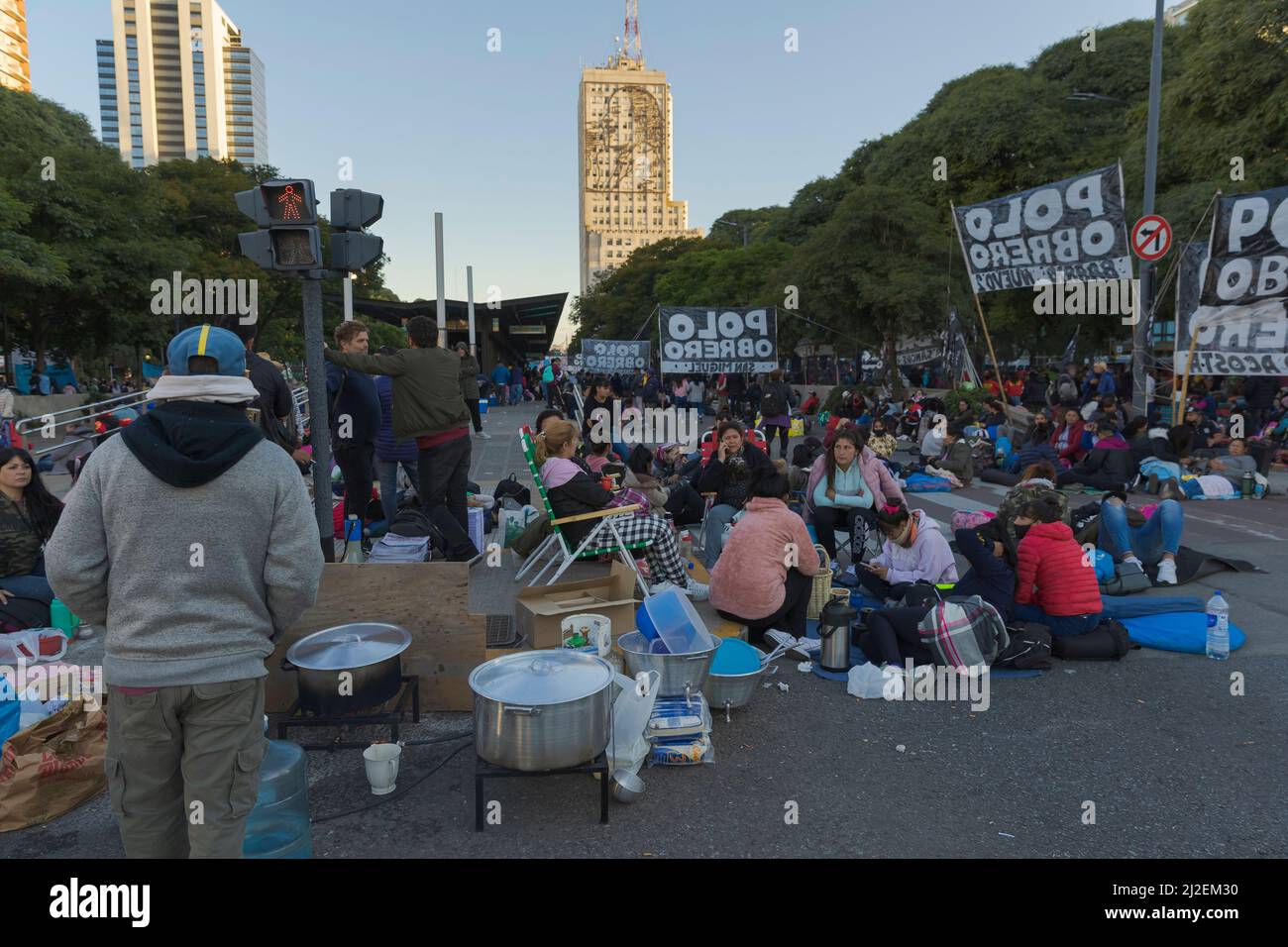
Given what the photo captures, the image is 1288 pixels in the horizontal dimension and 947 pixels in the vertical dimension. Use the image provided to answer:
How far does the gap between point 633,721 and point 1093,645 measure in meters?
3.27

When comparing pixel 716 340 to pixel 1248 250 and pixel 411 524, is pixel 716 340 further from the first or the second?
pixel 411 524

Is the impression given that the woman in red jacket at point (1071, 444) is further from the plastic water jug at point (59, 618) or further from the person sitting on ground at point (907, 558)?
the plastic water jug at point (59, 618)

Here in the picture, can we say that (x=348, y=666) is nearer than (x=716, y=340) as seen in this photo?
Yes

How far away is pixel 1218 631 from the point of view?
5.37m

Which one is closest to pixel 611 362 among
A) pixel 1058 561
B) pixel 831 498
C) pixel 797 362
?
pixel 797 362

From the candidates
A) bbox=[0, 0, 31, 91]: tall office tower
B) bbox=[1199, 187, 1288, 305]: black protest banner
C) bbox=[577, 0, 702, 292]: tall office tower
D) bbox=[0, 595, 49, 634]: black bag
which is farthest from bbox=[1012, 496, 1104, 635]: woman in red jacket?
bbox=[577, 0, 702, 292]: tall office tower

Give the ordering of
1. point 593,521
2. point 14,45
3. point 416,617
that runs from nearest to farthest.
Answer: point 416,617
point 593,521
point 14,45

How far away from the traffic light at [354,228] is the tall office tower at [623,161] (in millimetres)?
148559

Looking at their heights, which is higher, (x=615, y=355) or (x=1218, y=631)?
(x=615, y=355)

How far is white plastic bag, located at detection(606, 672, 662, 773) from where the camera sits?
376cm

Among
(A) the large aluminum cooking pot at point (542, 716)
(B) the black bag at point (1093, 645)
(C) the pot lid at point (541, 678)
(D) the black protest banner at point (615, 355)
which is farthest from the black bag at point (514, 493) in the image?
(D) the black protest banner at point (615, 355)

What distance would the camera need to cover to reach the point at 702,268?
1841 inches

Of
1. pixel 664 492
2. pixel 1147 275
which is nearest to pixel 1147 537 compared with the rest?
pixel 664 492
